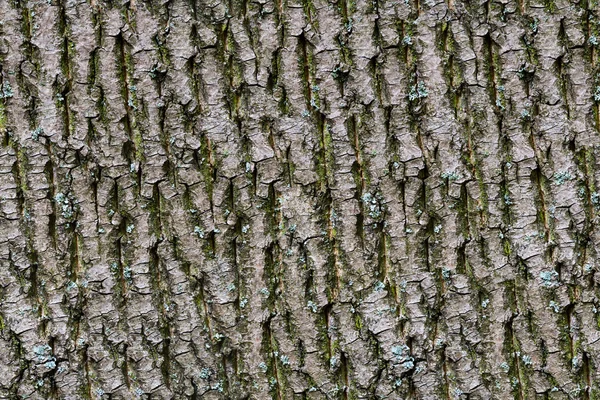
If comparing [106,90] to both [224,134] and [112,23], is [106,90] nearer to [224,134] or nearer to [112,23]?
[112,23]

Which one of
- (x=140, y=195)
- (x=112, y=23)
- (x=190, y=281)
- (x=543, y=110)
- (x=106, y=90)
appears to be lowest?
(x=190, y=281)

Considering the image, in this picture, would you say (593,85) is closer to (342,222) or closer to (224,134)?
(342,222)

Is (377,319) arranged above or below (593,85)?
below

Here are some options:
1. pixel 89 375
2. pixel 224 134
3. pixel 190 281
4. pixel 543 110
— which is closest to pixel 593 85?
pixel 543 110

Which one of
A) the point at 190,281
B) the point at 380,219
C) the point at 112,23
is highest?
the point at 112,23

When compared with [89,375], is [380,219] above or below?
above

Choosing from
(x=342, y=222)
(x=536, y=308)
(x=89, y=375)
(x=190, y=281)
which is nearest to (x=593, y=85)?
(x=536, y=308)
